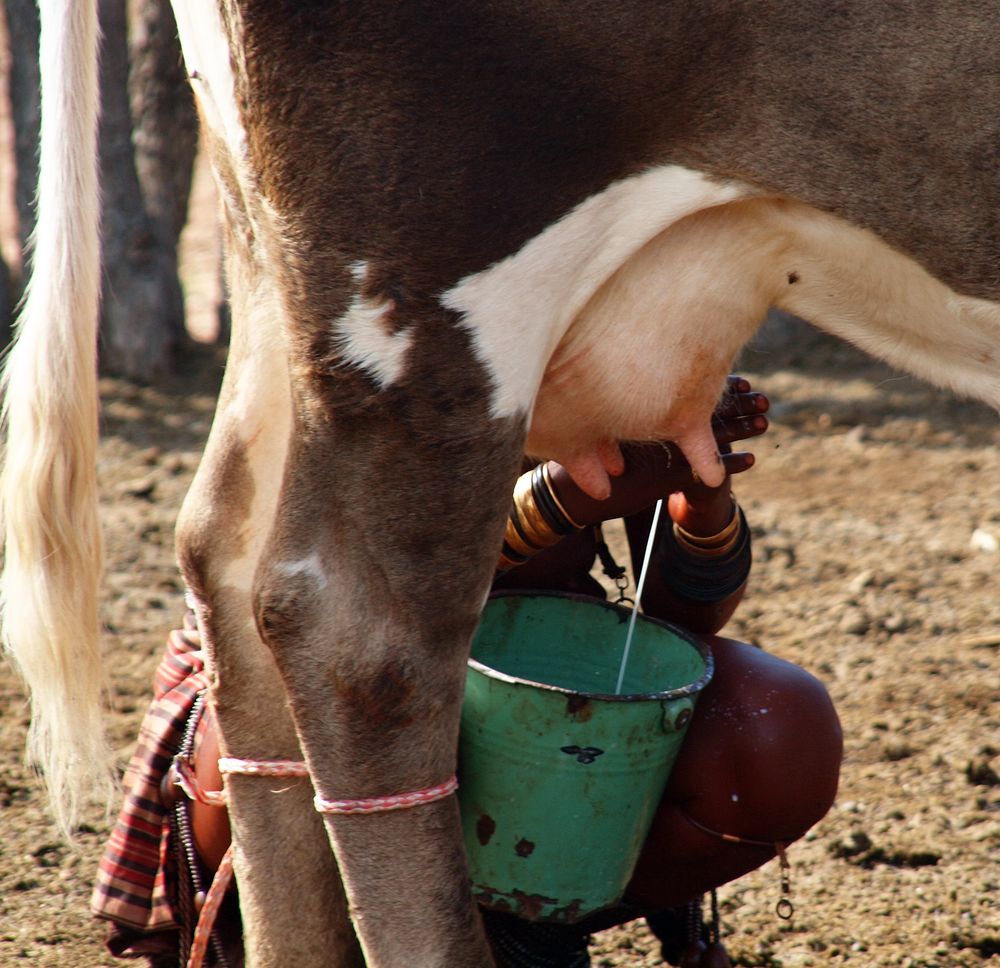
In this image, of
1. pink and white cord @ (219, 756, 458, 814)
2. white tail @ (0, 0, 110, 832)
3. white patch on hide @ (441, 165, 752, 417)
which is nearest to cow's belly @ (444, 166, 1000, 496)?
white patch on hide @ (441, 165, 752, 417)

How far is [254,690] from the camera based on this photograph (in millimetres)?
2078

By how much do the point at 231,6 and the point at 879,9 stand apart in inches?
29.9

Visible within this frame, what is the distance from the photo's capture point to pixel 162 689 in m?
2.42

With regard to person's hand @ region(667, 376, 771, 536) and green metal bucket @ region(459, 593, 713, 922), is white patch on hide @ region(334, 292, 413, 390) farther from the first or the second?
person's hand @ region(667, 376, 771, 536)

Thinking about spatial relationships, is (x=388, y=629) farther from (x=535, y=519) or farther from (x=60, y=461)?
(x=60, y=461)

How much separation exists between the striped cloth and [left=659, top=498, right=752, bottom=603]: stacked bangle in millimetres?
782

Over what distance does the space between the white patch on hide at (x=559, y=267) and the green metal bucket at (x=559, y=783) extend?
0.43 metres

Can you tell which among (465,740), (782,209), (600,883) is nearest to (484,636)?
(465,740)

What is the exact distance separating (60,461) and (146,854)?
0.67m

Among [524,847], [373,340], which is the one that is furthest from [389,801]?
[373,340]

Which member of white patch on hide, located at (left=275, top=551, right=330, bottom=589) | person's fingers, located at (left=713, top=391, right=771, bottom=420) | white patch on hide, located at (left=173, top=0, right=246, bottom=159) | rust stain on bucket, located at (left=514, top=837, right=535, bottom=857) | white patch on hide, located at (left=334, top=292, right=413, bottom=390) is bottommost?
rust stain on bucket, located at (left=514, top=837, right=535, bottom=857)

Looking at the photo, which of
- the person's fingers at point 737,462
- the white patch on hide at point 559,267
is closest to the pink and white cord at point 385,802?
the white patch on hide at point 559,267

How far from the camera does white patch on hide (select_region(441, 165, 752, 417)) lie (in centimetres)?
171

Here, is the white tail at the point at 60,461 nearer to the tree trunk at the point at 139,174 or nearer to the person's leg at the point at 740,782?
Answer: the person's leg at the point at 740,782
